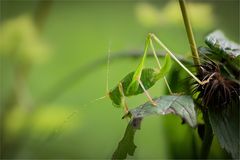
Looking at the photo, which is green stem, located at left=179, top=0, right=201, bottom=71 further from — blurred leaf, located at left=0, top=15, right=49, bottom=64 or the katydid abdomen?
blurred leaf, located at left=0, top=15, right=49, bottom=64

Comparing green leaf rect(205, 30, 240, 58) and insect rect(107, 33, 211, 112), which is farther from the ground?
green leaf rect(205, 30, 240, 58)

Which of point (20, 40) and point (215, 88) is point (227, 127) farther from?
point (20, 40)

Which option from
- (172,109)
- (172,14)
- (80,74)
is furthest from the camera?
(80,74)

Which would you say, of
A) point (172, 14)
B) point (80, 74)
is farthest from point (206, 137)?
point (80, 74)

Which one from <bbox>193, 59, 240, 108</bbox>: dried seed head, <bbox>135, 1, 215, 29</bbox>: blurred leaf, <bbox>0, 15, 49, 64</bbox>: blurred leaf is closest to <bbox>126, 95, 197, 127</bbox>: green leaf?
<bbox>193, 59, 240, 108</bbox>: dried seed head

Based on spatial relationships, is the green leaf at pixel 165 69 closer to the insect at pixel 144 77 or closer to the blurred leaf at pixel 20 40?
the insect at pixel 144 77

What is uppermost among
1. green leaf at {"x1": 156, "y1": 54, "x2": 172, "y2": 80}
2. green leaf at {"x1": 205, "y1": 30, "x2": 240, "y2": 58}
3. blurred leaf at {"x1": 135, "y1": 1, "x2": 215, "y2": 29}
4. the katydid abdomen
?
blurred leaf at {"x1": 135, "y1": 1, "x2": 215, "y2": 29}

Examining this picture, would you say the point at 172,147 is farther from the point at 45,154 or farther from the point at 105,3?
the point at 105,3
